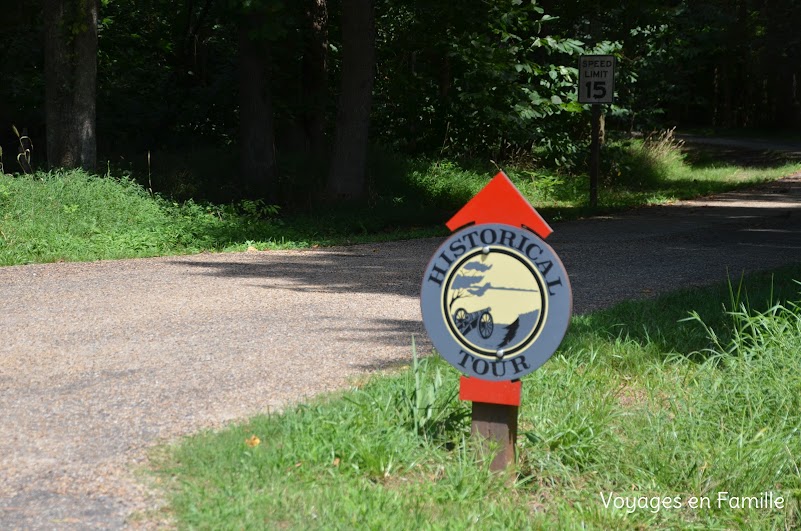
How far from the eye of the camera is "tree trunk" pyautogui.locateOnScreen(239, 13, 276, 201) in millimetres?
18703

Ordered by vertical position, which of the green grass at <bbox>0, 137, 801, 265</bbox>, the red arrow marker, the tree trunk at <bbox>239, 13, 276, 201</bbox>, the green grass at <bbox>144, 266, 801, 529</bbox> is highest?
the tree trunk at <bbox>239, 13, 276, 201</bbox>

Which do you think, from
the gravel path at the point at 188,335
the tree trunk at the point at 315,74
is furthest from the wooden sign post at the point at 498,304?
the tree trunk at the point at 315,74

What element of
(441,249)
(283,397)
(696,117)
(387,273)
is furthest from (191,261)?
(696,117)

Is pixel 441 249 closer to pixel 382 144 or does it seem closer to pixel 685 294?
pixel 685 294

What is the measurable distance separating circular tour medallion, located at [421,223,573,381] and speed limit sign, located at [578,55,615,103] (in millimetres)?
14356

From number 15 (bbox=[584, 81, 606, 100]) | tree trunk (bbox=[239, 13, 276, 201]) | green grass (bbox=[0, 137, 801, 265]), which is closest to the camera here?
green grass (bbox=[0, 137, 801, 265])

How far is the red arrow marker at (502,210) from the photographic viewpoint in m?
4.70

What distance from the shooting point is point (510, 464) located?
190 inches

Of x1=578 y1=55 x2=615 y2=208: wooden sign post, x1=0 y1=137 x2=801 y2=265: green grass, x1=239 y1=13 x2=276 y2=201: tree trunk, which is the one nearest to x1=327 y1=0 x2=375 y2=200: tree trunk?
x1=0 y1=137 x2=801 y2=265: green grass

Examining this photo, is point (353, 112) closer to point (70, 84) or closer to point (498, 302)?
point (70, 84)

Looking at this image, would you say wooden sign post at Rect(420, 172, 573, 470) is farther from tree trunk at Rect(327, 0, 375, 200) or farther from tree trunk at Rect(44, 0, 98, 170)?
tree trunk at Rect(327, 0, 375, 200)

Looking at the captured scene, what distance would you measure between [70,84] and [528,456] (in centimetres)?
1300

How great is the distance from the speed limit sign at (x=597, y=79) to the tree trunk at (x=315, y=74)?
17.5 feet

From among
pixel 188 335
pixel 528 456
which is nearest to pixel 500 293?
pixel 528 456
